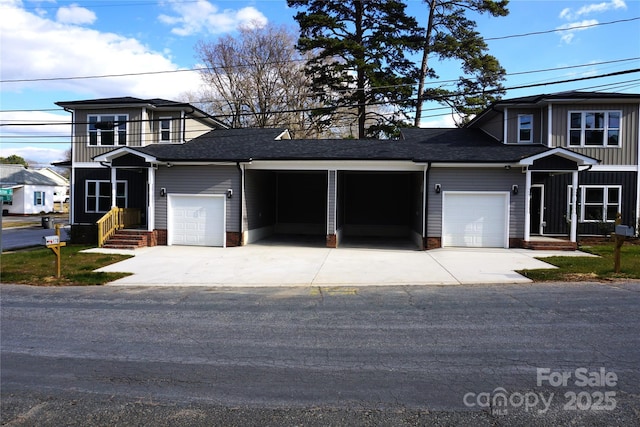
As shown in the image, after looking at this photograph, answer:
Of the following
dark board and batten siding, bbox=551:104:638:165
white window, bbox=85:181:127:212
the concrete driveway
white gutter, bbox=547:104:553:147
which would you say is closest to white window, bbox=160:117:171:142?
white window, bbox=85:181:127:212

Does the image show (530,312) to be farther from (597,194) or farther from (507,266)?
(597,194)

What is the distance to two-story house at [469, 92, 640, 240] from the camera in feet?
57.3

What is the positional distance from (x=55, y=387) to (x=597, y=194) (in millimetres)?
20137

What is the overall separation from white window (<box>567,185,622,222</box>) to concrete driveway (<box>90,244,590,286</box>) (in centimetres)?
434

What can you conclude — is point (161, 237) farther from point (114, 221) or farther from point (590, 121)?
point (590, 121)

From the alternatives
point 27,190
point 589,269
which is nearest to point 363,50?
point 589,269

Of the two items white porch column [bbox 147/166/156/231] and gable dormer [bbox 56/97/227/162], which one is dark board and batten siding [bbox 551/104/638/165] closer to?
gable dormer [bbox 56/97/227/162]

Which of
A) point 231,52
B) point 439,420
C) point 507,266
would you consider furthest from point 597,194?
point 231,52

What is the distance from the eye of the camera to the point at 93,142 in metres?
21.4

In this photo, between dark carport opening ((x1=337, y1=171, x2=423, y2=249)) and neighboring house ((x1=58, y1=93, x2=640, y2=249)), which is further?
dark carport opening ((x1=337, y1=171, x2=423, y2=249))

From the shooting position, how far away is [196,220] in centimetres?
1722

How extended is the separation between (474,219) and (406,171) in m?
3.25

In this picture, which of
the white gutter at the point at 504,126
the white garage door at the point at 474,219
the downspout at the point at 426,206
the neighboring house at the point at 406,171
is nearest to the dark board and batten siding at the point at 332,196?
the neighboring house at the point at 406,171

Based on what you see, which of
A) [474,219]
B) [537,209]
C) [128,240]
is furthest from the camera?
[537,209]
